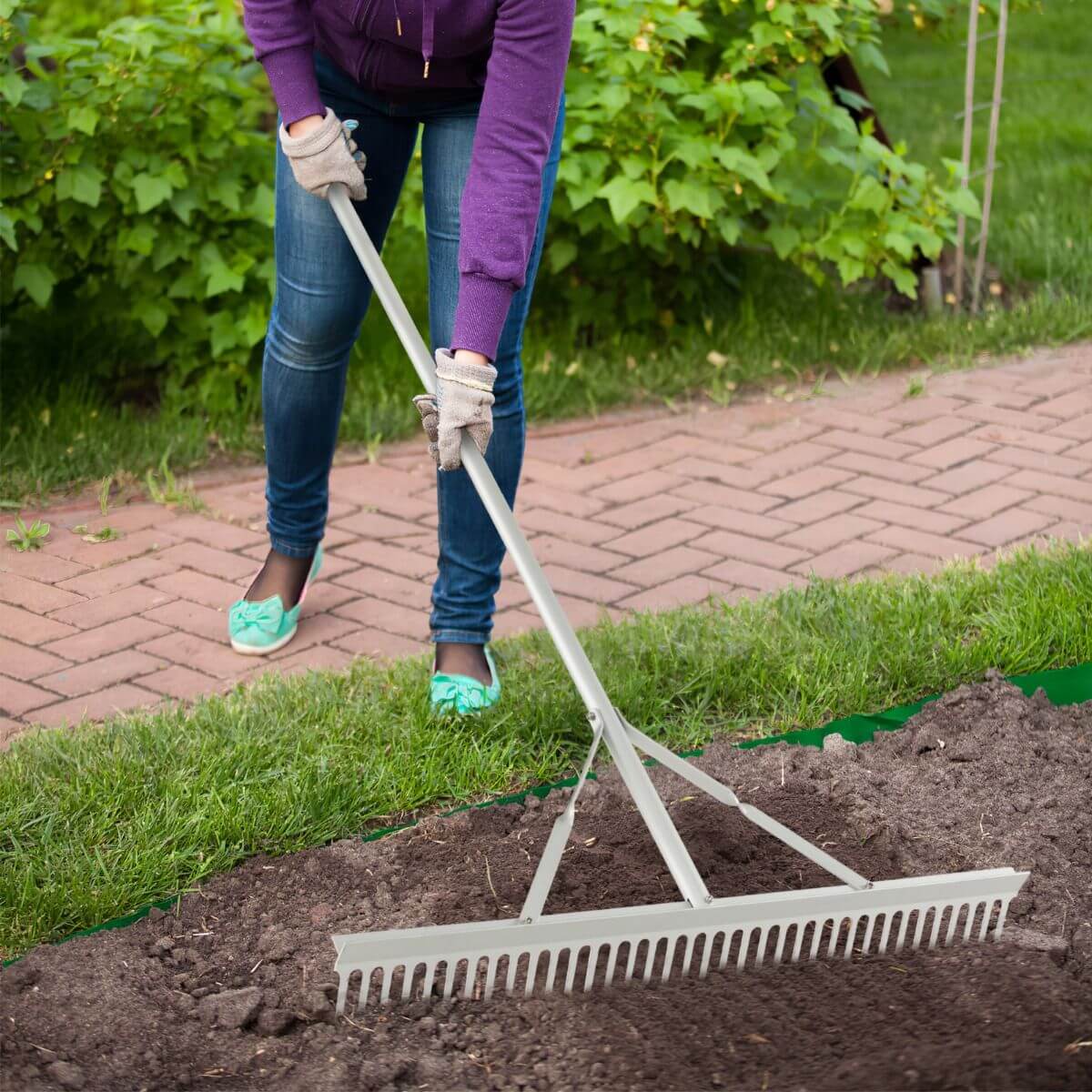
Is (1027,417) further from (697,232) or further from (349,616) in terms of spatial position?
(349,616)

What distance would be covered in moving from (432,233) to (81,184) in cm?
181

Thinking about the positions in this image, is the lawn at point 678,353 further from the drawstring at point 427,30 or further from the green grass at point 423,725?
the drawstring at point 427,30

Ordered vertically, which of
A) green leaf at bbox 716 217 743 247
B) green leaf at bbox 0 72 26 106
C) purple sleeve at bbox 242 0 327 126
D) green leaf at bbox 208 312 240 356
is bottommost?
green leaf at bbox 208 312 240 356

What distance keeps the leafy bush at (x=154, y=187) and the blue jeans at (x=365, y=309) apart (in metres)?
1.34

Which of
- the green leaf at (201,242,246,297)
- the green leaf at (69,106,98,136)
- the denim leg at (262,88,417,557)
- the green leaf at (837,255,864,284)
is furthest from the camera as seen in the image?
the green leaf at (837,255,864,284)

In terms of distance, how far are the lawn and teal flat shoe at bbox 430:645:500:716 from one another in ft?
5.36

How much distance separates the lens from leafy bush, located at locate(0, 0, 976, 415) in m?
4.47

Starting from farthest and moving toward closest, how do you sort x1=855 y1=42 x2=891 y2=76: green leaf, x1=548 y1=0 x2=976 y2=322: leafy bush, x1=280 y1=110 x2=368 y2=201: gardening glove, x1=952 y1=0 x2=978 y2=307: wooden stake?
x1=952 y1=0 x2=978 y2=307: wooden stake, x1=855 y1=42 x2=891 y2=76: green leaf, x1=548 y1=0 x2=976 y2=322: leafy bush, x1=280 y1=110 x2=368 y2=201: gardening glove

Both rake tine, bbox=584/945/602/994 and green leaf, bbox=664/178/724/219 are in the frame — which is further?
green leaf, bbox=664/178/724/219

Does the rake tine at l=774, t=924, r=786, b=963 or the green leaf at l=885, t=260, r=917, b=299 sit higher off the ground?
the green leaf at l=885, t=260, r=917, b=299

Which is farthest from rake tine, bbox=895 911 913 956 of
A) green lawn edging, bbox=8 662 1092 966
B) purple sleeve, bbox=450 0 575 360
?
purple sleeve, bbox=450 0 575 360

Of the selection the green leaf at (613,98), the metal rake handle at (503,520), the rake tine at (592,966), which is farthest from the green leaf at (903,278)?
the rake tine at (592,966)

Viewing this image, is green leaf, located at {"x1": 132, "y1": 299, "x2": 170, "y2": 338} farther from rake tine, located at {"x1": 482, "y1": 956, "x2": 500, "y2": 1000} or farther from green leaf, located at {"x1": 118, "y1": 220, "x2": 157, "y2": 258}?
rake tine, located at {"x1": 482, "y1": 956, "x2": 500, "y2": 1000}

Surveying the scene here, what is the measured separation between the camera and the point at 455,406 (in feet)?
8.23
